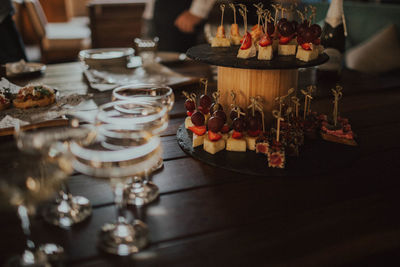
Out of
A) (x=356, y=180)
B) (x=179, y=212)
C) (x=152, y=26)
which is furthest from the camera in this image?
(x=152, y=26)

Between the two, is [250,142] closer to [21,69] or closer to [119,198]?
[119,198]

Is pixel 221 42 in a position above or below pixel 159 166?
above

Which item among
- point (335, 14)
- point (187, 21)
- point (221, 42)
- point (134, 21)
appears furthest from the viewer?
point (134, 21)

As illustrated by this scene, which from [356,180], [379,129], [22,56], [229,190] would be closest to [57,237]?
[229,190]

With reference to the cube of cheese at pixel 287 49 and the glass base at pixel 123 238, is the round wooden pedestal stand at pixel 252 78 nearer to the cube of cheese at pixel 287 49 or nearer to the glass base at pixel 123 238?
the cube of cheese at pixel 287 49

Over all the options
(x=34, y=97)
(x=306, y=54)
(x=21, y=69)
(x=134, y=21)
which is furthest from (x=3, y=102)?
(x=134, y=21)

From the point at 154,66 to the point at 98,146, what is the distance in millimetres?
1217

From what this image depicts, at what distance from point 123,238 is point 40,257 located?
139 mm

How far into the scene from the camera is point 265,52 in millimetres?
1023

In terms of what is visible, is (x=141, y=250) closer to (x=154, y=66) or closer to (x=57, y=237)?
(x=57, y=237)

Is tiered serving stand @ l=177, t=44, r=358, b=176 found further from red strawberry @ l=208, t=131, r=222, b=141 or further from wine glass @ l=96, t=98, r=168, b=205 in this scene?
wine glass @ l=96, t=98, r=168, b=205

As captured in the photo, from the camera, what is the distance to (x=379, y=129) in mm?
1189

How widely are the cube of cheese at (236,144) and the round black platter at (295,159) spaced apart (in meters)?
0.02

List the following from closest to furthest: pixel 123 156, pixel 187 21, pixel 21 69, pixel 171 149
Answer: pixel 123 156 → pixel 171 149 → pixel 21 69 → pixel 187 21
